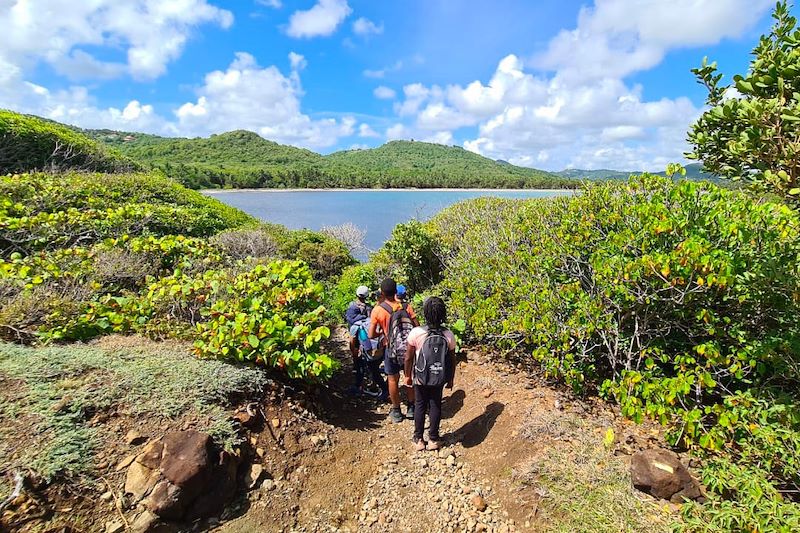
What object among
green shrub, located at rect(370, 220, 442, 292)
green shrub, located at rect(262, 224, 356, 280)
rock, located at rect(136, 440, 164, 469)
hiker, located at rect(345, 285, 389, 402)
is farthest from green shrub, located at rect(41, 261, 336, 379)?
green shrub, located at rect(262, 224, 356, 280)

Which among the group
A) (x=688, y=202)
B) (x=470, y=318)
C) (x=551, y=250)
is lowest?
(x=470, y=318)

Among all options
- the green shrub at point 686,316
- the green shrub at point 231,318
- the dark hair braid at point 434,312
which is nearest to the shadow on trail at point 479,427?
the green shrub at point 686,316

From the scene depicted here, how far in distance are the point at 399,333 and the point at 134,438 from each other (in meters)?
2.63

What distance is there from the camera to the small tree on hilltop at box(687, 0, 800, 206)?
220cm

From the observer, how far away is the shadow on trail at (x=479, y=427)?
4.35 metres

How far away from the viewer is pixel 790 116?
205 centimetres

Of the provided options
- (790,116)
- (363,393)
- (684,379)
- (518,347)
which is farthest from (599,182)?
(363,393)

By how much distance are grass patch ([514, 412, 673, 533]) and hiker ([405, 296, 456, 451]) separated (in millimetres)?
959

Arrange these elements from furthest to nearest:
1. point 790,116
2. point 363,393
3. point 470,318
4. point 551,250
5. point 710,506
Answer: point 470,318, point 363,393, point 551,250, point 710,506, point 790,116

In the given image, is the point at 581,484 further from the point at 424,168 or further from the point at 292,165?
the point at 424,168

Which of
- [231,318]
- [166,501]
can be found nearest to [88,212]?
[231,318]

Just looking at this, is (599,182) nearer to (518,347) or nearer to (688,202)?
(688,202)

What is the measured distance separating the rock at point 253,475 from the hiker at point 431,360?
5.28 ft

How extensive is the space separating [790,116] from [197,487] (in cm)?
445
